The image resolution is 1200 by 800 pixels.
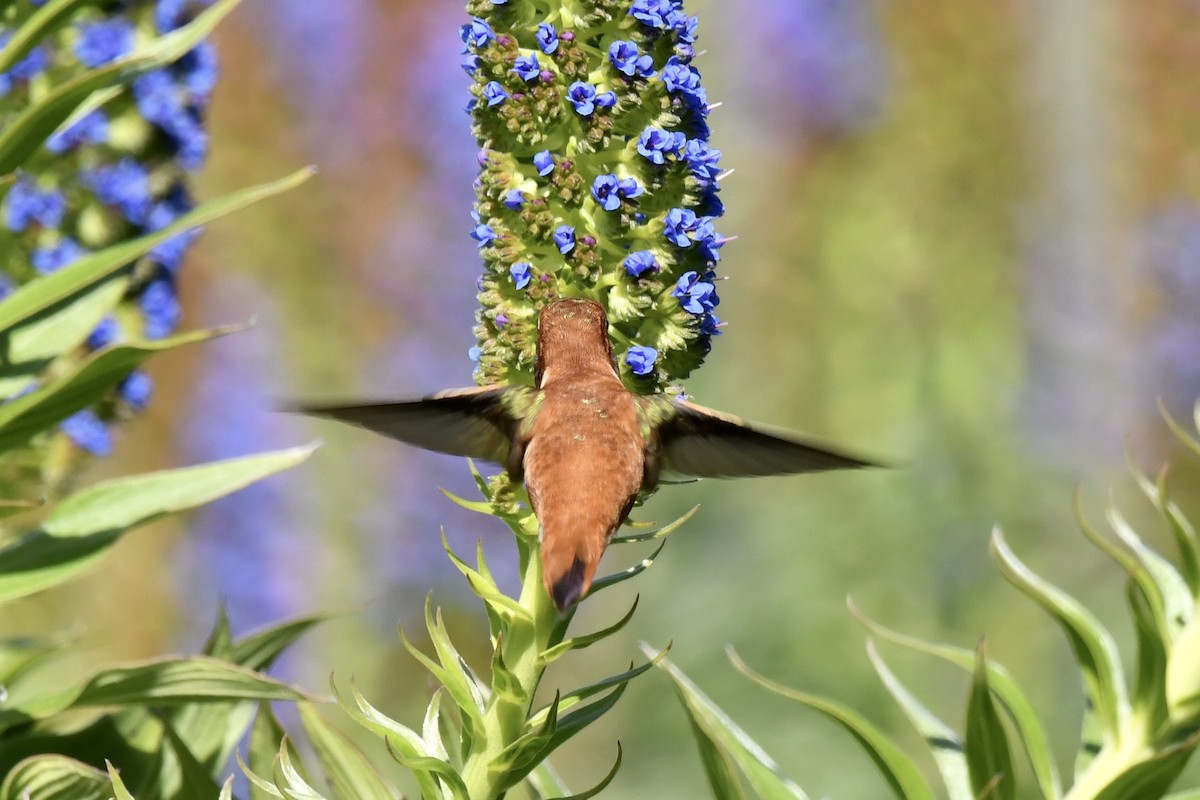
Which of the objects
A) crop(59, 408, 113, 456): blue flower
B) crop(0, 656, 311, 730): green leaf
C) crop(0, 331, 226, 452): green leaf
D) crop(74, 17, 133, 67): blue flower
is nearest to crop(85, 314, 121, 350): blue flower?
crop(59, 408, 113, 456): blue flower

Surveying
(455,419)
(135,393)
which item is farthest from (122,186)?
(455,419)

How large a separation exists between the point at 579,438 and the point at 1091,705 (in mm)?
736

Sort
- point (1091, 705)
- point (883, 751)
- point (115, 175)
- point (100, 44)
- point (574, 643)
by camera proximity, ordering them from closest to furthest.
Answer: point (574, 643) < point (883, 751) < point (1091, 705) < point (100, 44) < point (115, 175)

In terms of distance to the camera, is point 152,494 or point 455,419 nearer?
point 455,419

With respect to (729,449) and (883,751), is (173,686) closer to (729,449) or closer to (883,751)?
(729,449)

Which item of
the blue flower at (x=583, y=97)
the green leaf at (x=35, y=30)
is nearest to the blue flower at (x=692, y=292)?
the blue flower at (x=583, y=97)

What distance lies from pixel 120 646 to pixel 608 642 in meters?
2.27

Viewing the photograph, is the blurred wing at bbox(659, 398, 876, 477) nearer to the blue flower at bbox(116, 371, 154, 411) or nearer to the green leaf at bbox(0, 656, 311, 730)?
the green leaf at bbox(0, 656, 311, 730)

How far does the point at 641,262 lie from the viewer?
1.44 m

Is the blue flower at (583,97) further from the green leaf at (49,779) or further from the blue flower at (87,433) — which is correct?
the blue flower at (87,433)

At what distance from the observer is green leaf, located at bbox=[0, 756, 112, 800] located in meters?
1.37

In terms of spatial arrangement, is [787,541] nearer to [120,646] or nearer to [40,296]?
[120,646]

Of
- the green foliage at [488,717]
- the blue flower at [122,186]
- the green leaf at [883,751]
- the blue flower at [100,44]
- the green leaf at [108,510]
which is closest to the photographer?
the green foliage at [488,717]

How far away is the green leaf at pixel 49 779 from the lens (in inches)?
54.0
